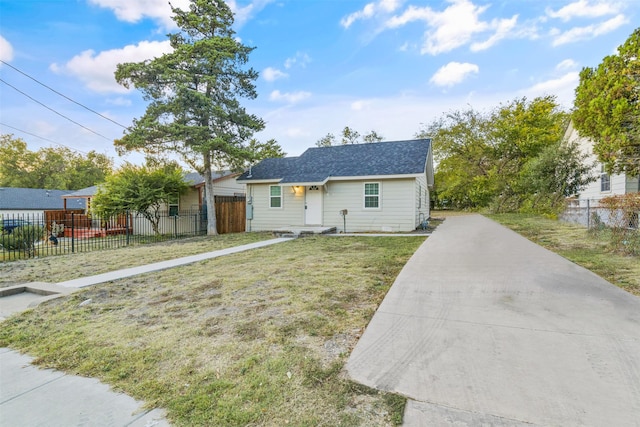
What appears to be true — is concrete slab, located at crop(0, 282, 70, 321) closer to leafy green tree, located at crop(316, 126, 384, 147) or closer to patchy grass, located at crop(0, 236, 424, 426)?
patchy grass, located at crop(0, 236, 424, 426)

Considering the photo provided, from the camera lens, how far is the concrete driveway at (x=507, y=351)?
186 centimetres

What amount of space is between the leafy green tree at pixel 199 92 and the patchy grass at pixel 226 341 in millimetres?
8710

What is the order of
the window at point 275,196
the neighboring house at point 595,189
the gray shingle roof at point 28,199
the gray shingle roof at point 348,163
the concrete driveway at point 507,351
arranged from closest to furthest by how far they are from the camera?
the concrete driveway at point 507,351 < the neighboring house at point 595,189 < the gray shingle roof at point 348,163 < the window at point 275,196 < the gray shingle roof at point 28,199

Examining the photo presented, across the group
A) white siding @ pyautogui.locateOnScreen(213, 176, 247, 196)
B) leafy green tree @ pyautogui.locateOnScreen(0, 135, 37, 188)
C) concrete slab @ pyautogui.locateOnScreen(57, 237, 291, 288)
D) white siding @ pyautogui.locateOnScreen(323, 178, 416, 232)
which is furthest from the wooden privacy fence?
leafy green tree @ pyautogui.locateOnScreen(0, 135, 37, 188)

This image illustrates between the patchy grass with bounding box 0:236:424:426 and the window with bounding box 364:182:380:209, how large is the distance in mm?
7672

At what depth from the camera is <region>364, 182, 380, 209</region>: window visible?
13.1 metres

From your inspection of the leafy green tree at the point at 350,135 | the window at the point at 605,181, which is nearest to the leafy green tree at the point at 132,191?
the window at the point at 605,181

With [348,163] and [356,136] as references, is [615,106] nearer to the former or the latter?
[348,163]

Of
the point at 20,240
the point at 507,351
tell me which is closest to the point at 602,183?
the point at 507,351

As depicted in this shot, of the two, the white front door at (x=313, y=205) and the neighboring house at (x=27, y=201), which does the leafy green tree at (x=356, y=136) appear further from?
the neighboring house at (x=27, y=201)

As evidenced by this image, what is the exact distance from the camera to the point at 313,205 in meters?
14.1

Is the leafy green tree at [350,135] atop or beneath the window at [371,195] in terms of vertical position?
atop

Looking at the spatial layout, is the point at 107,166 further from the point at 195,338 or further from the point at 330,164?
the point at 195,338

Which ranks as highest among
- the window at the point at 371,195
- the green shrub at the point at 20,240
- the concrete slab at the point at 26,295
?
the window at the point at 371,195
